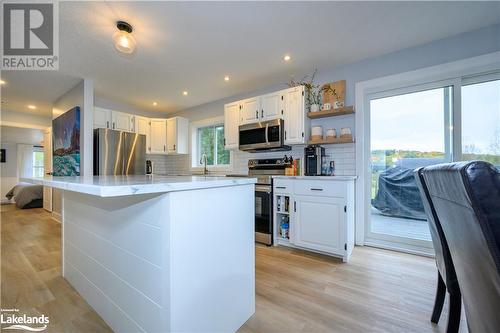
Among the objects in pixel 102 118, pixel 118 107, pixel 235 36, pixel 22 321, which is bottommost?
pixel 22 321

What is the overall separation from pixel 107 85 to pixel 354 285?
4577 millimetres

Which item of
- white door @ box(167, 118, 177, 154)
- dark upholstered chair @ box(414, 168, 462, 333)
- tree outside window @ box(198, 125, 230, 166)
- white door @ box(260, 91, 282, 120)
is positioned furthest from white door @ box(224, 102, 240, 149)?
dark upholstered chair @ box(414, 168, 462, 333)

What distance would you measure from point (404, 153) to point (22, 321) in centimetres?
399

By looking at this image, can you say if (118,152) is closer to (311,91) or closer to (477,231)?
(311,91)

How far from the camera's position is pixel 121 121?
14.5ft

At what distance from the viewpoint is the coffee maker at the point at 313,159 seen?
3.06 m

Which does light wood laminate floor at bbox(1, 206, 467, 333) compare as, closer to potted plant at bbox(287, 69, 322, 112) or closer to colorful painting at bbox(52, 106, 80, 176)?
colorful painting at bbox(52, 106, 80, 176)

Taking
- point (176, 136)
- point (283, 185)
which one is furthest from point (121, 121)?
point (283, 185)

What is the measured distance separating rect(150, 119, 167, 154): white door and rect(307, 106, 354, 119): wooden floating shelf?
11.1ft

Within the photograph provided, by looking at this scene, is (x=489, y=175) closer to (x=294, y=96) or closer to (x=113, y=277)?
(x=113, y=277)

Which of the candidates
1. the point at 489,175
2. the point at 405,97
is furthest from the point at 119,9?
the point at 405,97

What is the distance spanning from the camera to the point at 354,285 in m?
1.92

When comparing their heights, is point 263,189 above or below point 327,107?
below

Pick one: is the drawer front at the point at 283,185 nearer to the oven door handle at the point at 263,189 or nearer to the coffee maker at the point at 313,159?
the oven door handle at the point at 263,189
